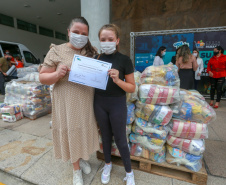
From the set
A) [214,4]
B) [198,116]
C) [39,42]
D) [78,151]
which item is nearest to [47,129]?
[78,151]

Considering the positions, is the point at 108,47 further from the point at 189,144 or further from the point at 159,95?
the point at 189,144

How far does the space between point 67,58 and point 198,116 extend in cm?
164

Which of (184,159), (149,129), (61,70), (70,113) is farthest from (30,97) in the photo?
(184,159)

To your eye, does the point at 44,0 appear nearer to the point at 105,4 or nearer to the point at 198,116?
the point at 105,4

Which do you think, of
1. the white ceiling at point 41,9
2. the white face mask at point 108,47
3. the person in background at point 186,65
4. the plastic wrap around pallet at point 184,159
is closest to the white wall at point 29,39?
the white ceiling at point 41,9

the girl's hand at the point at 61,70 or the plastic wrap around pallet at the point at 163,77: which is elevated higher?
the girl's hand at the point at 61,70

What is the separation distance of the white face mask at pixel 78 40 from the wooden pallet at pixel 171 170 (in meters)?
1.56

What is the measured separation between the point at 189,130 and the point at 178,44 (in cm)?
441

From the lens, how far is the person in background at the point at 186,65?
3233 millimetres

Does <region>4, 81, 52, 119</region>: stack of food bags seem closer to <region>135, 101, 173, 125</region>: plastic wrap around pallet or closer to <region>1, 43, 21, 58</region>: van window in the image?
<region>135, 101, 173, 125</region>: plastic wrap around pallet

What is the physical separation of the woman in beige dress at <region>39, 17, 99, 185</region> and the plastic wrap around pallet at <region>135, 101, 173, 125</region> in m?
0.65

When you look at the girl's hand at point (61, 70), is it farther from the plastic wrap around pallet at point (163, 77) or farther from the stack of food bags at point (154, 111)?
the plastic wrap around pallet at point (163, 77)

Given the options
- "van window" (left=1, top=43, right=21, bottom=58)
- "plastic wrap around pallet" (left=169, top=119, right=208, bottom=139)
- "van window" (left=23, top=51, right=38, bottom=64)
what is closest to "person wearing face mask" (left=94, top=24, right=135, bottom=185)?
"plastic wrap around pallet" (left=169, top=119, right=208, bottom=139)

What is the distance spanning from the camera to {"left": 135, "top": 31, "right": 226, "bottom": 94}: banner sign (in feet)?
16.2
